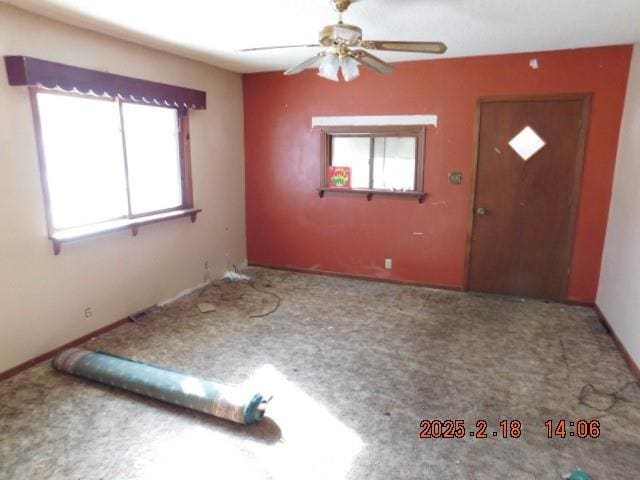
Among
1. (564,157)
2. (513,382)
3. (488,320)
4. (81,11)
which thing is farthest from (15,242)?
(564,157)

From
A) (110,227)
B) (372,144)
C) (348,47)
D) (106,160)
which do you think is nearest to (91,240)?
(110,227)

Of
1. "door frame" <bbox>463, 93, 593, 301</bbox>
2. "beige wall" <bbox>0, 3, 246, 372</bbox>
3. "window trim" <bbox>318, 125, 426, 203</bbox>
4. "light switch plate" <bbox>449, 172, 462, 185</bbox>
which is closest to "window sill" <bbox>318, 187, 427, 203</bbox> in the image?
"window trim" <bbox>318, 125, 426, 203</bbox>

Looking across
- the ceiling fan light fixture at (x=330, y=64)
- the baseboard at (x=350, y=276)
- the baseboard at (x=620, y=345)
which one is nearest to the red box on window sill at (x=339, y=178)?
the baseboard at (x=350, y=276)

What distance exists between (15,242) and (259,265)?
2861 mm

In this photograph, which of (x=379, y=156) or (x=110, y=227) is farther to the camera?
(x=379, y=156)

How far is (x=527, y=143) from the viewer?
3977mm

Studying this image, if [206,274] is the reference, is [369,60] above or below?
above

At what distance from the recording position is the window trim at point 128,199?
9.43 ft

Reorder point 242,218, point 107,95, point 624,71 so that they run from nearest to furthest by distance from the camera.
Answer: point 107,95 → point 624,71 → point 242,218

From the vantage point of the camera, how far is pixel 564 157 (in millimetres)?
3902

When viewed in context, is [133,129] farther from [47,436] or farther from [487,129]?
[487,129]

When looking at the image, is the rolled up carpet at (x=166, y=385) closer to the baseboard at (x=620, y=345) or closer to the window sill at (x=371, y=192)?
the baseboard at (x=620, y=345)

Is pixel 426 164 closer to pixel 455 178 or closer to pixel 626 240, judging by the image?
pixel 455 178

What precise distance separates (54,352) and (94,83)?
1.94 m
